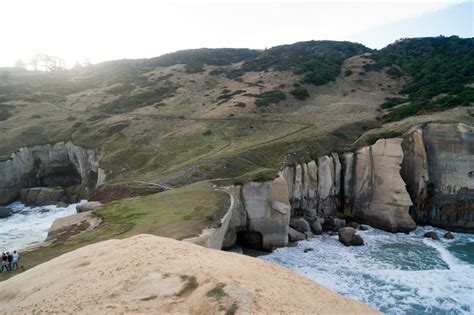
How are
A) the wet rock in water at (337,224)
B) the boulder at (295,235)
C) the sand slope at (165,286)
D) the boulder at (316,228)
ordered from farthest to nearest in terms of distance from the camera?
the wet rock in water at (337,224) < the boulder at (316,228) < the boulder at (295,235) < the sand slope at (165,286)

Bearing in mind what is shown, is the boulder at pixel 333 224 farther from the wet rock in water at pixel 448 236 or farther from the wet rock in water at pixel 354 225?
the wet rock in water at pixel 448 236

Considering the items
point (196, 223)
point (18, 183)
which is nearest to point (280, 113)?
point (18, 183)

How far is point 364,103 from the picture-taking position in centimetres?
7138

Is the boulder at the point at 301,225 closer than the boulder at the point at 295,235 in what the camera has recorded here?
No

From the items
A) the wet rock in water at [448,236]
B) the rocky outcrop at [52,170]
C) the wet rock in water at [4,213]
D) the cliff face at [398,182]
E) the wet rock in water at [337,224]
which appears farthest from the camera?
the rocky outcrop at [52,170]

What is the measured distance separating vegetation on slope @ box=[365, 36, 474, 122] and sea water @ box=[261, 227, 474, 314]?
20748 mm

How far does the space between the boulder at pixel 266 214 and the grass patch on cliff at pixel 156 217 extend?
356 centimetres

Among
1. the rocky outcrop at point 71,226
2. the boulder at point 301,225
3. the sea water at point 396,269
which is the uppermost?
the rocky outcrop at point 71,226

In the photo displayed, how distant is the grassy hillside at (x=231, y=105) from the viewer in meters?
48.9

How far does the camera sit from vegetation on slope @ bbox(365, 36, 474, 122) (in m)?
55.6

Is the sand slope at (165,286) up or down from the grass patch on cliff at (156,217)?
up

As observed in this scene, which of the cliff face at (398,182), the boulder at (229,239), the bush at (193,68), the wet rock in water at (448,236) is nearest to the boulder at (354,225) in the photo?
the cliff face at (398,182)

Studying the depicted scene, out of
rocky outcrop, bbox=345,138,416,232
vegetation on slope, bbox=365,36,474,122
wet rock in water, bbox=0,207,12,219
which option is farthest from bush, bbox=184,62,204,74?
rocky outcrop, bbox=345,138,416,232

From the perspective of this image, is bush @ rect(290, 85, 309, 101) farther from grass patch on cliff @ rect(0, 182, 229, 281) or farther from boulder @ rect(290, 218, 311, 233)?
grass patch on cliff @ rect(0, 182, 229, 281)
